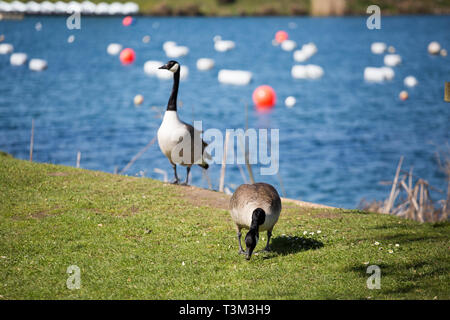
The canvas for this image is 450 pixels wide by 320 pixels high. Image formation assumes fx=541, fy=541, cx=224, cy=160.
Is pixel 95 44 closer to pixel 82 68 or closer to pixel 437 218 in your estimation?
pixel 82 68

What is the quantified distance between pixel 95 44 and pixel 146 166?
79261mm

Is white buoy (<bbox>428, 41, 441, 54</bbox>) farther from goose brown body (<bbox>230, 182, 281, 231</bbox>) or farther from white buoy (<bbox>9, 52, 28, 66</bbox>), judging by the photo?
goose brown body (<bbox>230, 182, 281, 231</bbox>)

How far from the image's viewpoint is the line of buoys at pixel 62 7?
129 metres

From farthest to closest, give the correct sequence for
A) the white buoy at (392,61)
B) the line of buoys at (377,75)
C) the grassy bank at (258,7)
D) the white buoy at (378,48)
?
1. the grassy bank at (258,7)
2. the white buoy at (378,48)
3. the white buoy at (392,61)
4. the line of buoys at (377,75)

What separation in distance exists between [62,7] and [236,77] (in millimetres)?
78924

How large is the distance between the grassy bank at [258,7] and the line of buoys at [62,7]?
6.76 m

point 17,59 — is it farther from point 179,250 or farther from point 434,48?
point 179,250

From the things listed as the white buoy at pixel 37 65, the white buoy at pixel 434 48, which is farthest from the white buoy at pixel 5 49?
the white buoy at pixel 434 48

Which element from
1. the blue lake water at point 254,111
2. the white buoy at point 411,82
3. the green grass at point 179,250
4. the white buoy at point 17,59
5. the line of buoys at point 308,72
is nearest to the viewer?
the green grass at point 179,250

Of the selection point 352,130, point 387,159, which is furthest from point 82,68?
point 387,159

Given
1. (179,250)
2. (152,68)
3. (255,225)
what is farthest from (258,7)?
(255,225)

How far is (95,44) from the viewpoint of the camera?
10300 cm

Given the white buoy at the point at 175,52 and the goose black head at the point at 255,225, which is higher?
the goose black head at the point at 255,225

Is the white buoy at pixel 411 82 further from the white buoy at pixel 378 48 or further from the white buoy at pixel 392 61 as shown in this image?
the white buoy at pixel 378 48
